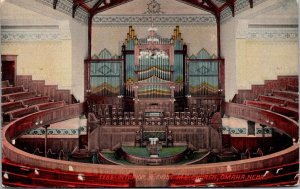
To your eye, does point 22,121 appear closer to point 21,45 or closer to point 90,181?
point 21,45

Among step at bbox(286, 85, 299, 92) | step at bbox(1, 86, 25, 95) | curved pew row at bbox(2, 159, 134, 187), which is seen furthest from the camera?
step at bbox(1, 86, 25, 95)

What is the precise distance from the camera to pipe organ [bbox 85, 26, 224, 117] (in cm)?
1065

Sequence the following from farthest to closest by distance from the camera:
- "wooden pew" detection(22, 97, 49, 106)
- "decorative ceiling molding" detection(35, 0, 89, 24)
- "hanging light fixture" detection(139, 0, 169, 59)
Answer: "hanging light fixture" detection(139, 0, 169, 59)
"decorative ceiling molding" detection(35, 0, 89, 24)
"wooden pew" detection(22, 97, 49, 106)

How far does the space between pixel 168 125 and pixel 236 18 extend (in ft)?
11.0

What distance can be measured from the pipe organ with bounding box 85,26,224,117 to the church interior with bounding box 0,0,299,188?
3 centimetres

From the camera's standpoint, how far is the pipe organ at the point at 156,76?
10648 mm

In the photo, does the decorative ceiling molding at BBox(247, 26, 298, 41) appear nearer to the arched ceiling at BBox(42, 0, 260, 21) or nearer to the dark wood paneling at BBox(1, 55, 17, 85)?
the arched ceiling at BBox(42, 0, 260, 21)

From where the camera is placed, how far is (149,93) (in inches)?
421

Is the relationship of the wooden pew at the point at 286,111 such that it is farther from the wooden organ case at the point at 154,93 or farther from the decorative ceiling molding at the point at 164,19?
the decorative ceiling molding at the point at 164,19

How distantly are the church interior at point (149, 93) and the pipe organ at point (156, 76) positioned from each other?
0.03 meters

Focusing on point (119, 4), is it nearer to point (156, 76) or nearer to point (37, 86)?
point (156, 76)

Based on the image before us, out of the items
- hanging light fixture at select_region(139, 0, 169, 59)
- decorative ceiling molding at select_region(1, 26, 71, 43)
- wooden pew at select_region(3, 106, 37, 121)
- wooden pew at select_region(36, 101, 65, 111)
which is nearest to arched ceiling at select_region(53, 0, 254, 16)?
hanging light fixture at select_region(139, 0, 169, 59)

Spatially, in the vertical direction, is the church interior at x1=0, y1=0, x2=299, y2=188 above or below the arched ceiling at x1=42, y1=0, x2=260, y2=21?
below

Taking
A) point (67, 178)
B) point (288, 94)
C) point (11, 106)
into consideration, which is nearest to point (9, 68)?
point (11, 106)
